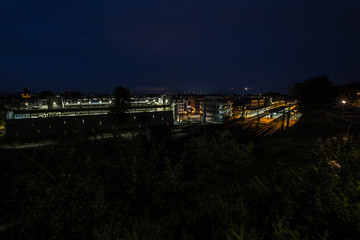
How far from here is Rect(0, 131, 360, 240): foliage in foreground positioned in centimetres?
457

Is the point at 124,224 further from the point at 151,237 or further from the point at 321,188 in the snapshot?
the point at 321,188

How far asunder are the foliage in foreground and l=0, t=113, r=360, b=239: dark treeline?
3cm

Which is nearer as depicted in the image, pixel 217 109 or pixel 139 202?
pixel 139 202

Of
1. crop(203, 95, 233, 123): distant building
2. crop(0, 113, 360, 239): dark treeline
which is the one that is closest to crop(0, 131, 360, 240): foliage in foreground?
crop(0, 113, 360, 239): dark treeline

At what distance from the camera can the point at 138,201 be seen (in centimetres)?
639

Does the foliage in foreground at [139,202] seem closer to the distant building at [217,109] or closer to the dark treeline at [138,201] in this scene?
the dark treeline at [138,201]

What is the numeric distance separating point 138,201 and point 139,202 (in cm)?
6

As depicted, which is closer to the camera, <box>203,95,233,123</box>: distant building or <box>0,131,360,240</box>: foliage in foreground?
<box>0,131,360,240</box>: foliage in foreground

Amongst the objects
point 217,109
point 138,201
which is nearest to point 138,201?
point 138,201

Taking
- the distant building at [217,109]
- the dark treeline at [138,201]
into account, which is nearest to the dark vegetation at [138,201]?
the dark treeline at [138,201]

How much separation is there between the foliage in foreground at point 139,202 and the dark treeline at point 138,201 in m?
0.03

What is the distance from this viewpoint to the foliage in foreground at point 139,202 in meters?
4.57

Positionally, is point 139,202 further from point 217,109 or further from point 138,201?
point 217,109

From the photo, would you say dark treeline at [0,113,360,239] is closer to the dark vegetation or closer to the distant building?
the dark vegetation
